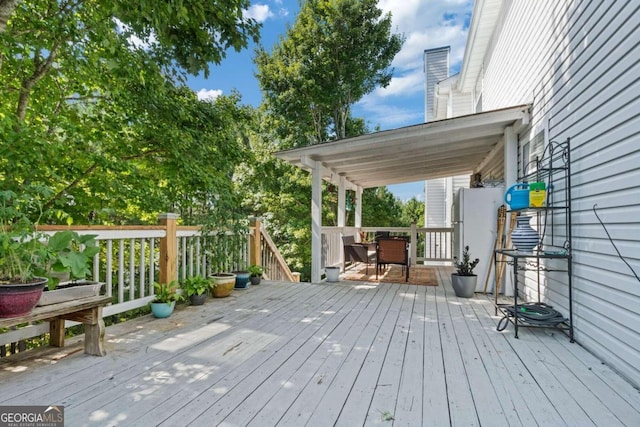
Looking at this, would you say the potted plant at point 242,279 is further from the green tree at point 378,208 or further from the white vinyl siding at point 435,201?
the green tree at point 378,208

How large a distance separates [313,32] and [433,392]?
1347 cm

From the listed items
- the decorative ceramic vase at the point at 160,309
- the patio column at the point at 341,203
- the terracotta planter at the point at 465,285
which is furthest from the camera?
the patio column at the point at 341,203

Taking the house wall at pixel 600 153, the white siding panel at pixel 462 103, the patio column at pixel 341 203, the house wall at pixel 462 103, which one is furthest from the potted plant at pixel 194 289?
the white siding panel at pixel 462 103

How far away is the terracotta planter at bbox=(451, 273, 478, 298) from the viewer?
15.4 ft

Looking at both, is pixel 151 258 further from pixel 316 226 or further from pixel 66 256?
pixel 316 226

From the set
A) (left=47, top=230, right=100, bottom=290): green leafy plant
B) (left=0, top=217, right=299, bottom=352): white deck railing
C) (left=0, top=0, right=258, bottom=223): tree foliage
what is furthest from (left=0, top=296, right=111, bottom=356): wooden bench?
(left=0, top=0, right=258, bottom=223): tree foliage

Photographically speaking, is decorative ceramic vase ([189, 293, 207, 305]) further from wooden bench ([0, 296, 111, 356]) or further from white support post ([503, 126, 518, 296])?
white support post ([503, 126, 518, 296])

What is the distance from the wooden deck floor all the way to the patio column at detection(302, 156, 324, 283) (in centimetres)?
249

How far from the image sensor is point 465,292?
4.72m

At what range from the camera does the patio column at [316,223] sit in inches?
235

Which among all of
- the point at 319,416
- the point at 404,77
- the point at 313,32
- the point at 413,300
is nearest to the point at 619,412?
the point at 319,416

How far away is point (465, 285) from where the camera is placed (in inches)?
185

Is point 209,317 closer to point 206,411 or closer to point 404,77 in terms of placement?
Result: point 206,411

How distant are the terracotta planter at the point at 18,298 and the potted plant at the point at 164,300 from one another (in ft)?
5.07
